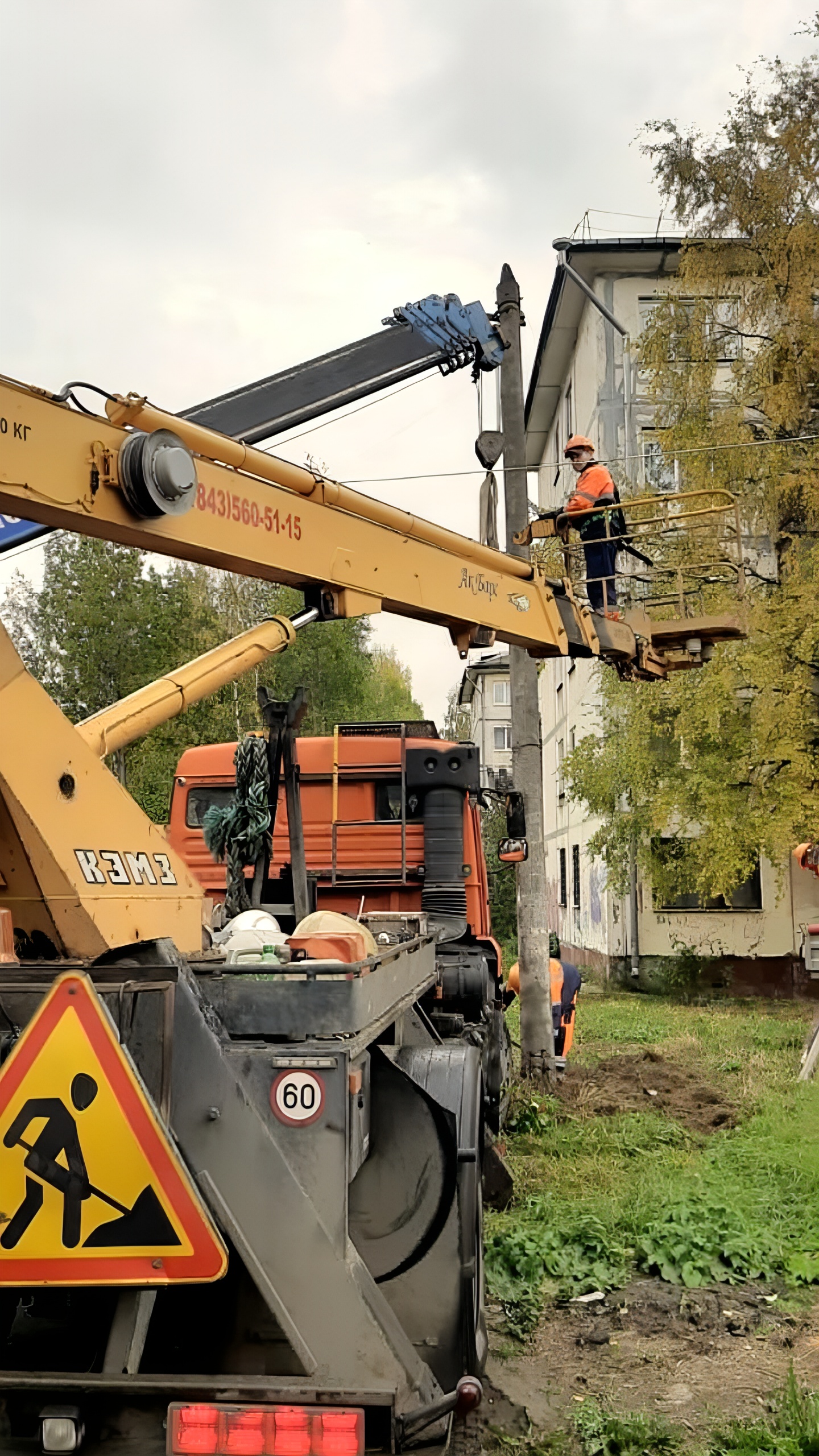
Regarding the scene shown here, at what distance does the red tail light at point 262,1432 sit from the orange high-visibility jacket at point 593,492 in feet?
24.0

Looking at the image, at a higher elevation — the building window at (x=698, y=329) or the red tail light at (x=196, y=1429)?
the building window at (x=698, y=329)

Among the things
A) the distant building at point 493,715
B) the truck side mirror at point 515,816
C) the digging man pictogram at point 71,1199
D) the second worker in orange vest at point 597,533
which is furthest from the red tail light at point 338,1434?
the distant building at point 493,715

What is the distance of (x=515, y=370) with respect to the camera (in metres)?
12.6

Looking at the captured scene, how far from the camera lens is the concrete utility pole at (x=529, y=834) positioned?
37.1 ft

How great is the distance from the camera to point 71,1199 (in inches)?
112

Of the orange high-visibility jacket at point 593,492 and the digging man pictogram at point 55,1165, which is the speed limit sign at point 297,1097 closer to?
the digging man pictogram at point 55,1165

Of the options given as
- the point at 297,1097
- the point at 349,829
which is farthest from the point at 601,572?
the point at 297,1097

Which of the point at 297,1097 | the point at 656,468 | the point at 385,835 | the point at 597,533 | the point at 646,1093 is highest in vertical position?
the point at 656,468

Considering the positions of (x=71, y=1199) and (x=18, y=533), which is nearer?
(x=71, y=1199)

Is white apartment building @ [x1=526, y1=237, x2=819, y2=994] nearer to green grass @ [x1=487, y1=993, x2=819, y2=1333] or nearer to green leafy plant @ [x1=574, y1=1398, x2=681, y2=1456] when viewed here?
green grass @ [x1=487, y1=993, x2=819, y2=1333]

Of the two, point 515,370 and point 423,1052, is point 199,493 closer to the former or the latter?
point 423,1052

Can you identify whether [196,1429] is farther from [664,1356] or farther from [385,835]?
[385,835]

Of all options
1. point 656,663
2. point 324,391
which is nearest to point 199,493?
point 656,663

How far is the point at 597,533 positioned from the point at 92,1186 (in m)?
7.38
